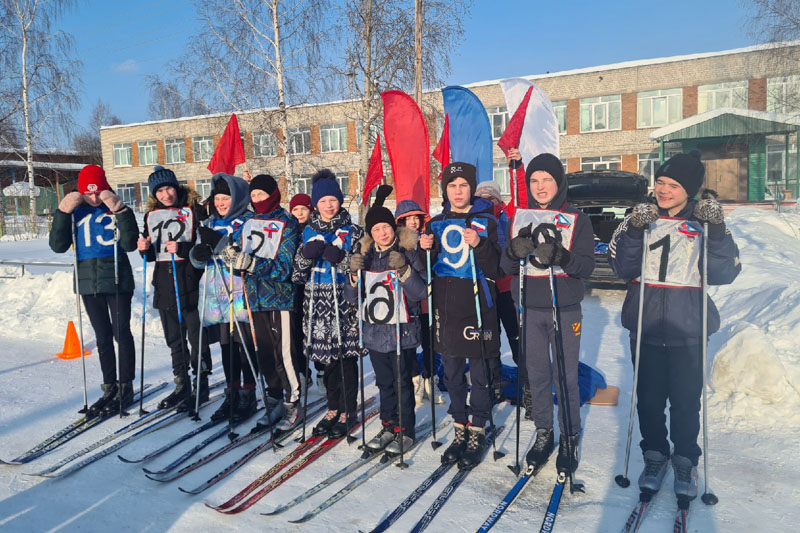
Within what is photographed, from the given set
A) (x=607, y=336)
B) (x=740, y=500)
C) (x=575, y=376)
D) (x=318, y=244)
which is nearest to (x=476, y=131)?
(x=318, y=244)

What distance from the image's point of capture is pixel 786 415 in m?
4.05

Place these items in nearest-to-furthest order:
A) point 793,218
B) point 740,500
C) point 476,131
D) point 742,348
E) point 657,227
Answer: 1. point 740,500
2. point 657,227
3. point 742,348
4. point 476,131
5. point 793,218

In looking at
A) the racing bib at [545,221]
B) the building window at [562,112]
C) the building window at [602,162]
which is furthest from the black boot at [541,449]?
the building window at [562,112]

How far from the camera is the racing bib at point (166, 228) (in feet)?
15.6

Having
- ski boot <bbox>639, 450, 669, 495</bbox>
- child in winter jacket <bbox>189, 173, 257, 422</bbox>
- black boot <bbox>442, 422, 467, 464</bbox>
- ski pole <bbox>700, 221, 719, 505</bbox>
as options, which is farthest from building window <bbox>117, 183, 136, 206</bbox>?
ski pole <bbox>700, 221, 719, 505</bbox>

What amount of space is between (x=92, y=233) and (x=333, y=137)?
29.7m

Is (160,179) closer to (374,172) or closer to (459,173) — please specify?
(374,172)

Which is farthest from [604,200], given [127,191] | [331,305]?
[127,191]

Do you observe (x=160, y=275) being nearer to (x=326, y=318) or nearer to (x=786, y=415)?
(x=326, y=318)

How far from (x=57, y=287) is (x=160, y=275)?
544cm

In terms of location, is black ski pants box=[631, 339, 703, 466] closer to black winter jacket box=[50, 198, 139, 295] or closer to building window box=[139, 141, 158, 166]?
black winter jacket box=[50, 198, 139, 295]

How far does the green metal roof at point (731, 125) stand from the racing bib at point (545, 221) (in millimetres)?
21984

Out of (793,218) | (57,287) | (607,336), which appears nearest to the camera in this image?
(607,336)

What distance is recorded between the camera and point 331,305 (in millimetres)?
4203
